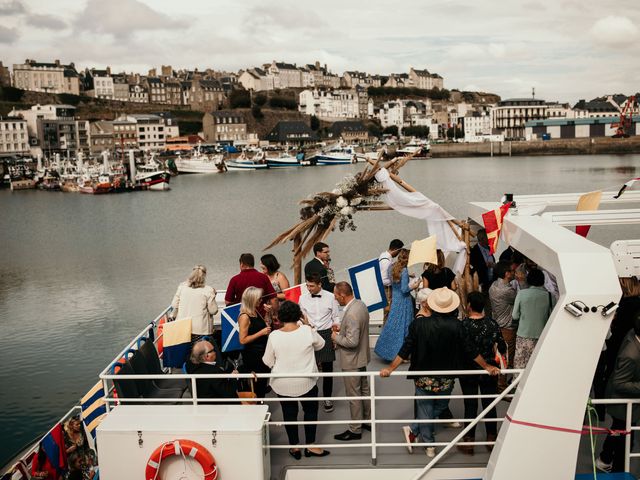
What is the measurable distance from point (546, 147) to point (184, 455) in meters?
129

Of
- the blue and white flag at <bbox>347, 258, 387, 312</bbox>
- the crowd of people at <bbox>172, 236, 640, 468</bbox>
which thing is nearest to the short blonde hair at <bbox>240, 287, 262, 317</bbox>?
the crowd of people at <bbox>172, 236, 640, 468</bbox>

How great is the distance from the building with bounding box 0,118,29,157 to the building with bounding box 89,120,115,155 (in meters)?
12.4

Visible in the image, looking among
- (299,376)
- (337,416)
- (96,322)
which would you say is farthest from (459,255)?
(96,322)

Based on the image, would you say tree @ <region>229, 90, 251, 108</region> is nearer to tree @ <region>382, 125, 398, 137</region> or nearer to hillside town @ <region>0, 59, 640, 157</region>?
hillside town @ <region>0, 59, 640, 157</region>

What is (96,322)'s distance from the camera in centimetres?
1878

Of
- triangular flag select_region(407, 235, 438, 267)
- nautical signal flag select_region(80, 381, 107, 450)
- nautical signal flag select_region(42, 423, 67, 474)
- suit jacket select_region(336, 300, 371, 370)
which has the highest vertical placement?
triangular flag select_region(407, 235, 438, 267)

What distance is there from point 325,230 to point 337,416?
10.2 ft

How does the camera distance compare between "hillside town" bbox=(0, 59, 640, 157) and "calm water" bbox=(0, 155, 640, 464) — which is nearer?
"calm water" bbox=(0, 155, 640, 464)

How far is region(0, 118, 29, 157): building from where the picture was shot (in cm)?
12194

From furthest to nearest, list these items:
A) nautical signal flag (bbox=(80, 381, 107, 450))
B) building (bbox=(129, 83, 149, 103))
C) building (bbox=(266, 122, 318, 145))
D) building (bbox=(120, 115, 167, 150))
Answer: building (bbox=(129, 83, 149, 103)), building (bbox=(266, 122, 318, 145)), building (bbox=(120, 115, 167, 150)), nautical signal flag (bbox=(80, 381, 107, 450))

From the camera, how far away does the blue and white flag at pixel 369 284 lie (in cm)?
747

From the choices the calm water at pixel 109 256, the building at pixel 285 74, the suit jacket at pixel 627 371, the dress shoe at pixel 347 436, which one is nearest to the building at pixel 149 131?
the building at pixel 285 74

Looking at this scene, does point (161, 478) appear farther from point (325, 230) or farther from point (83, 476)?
point (325, 230)

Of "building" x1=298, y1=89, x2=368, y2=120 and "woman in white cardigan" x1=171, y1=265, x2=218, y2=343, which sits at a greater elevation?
"building" x1=298, y1=89, x2=368, y2=120
